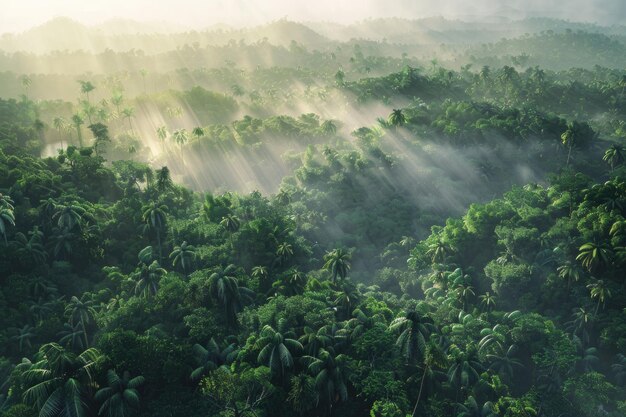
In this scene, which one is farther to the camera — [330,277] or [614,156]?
[614,156]

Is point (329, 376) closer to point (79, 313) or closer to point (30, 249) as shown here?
point (79, 313)

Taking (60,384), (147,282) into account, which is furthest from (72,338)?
(60,384)

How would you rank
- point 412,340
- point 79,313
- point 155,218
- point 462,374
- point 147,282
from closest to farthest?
point 412,340
point 462,374
point 79,313
point 147,282
point 155,218

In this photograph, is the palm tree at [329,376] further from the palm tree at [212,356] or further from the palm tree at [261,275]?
the palm tree at [261,275]

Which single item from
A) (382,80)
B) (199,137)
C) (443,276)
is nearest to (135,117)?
(199,137)

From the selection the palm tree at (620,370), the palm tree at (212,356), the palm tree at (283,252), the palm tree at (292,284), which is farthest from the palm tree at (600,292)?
the palm tree at (212,356)

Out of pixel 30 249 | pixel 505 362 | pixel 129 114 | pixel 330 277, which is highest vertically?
pixel 30 249

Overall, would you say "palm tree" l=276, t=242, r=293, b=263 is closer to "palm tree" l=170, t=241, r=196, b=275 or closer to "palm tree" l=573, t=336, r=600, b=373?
"palm tree" l=170, t=241, r=196, b=275
